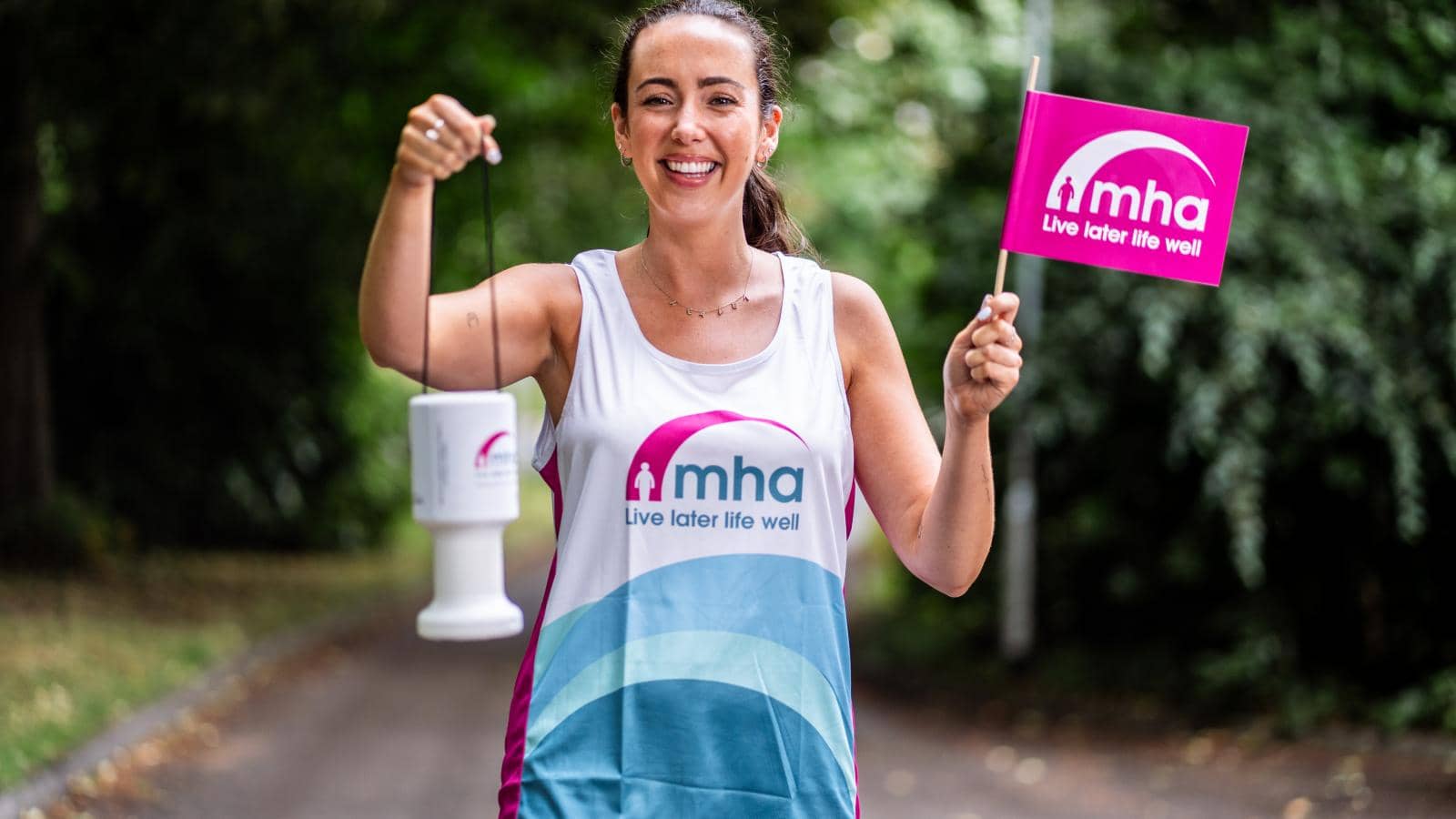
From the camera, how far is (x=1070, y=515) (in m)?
10.7

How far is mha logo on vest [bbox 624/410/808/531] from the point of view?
2.54 meters

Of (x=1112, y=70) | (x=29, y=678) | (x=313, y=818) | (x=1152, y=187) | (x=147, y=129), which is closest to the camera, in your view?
(x=1152, y=187)

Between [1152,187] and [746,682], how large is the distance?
3.48 ft

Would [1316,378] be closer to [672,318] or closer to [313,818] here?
[313,818]

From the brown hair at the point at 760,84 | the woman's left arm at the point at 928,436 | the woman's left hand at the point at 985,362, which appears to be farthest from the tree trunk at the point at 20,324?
the woman's left hand at the point at 985,362

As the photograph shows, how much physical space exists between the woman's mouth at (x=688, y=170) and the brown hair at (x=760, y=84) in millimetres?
145

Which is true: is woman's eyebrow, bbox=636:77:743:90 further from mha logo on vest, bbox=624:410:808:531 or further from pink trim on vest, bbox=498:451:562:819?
pink trim on vest, bbox=498:451:562:819

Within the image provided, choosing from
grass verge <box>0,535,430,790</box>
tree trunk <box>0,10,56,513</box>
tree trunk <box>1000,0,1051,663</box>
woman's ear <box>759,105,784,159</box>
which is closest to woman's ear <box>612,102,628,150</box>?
woman's ear <box>759,105,784,159</box>

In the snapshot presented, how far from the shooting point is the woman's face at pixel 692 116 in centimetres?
263

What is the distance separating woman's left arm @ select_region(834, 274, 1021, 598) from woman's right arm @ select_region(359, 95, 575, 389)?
0.49 meters

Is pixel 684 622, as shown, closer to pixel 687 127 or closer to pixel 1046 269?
pixel 687 127

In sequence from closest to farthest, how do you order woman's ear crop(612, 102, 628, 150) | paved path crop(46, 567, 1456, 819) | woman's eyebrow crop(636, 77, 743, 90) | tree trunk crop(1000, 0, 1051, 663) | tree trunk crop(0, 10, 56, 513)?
woman's eyebrow crop(636, 77, 743, 90) < woman's ear crop(612, 102, 628, 150) < paved path crop(46, 567, 1456, 819) < tree trunk crop(1000, 0, 1051, 663) < tree trunk crop(0, 10, 56, 513)

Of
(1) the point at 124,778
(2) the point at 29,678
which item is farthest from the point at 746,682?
(2) the point at 29,678

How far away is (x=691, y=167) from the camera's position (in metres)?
2.64
